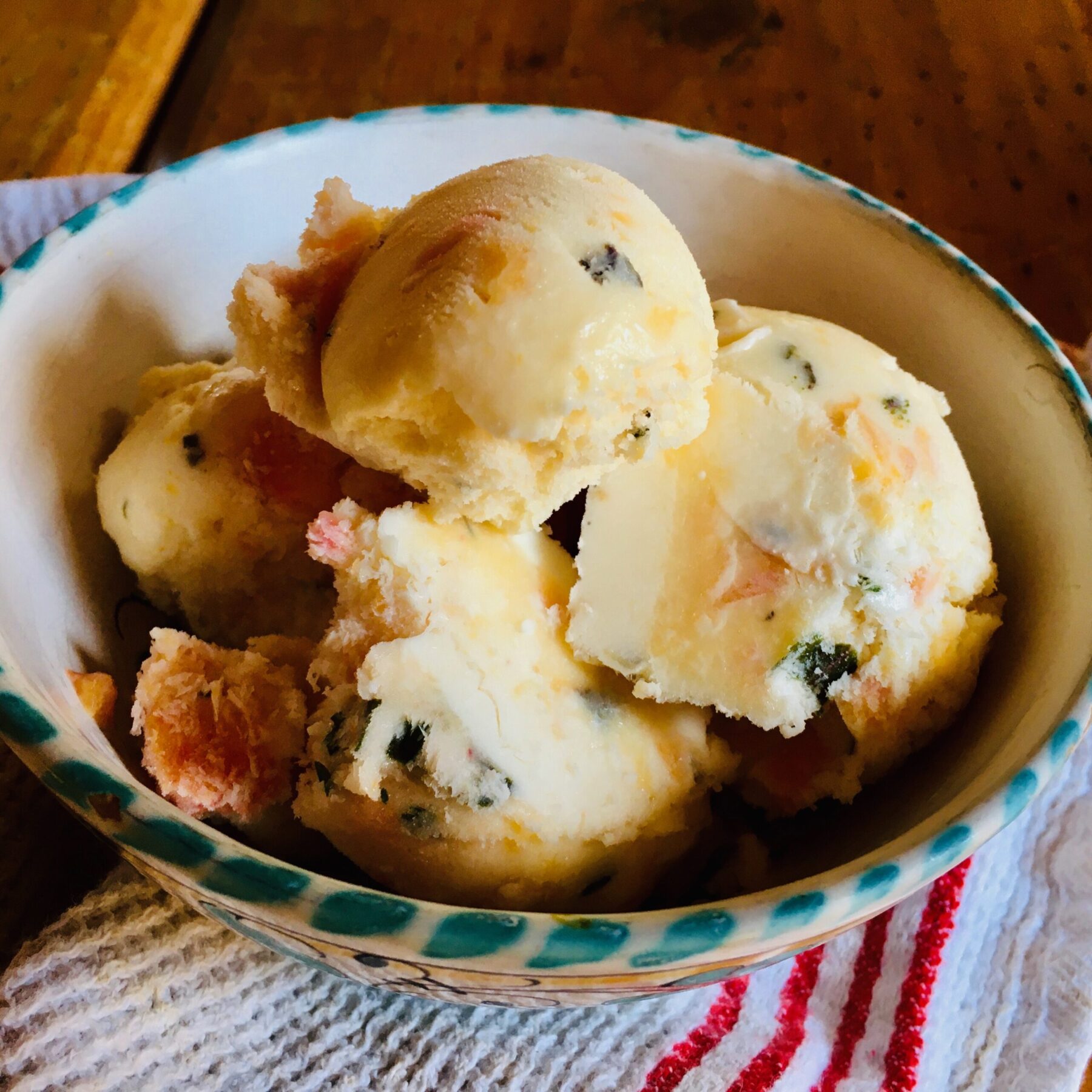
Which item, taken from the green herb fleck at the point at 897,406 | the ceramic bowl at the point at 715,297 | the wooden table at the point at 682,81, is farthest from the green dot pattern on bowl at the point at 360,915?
the wooden table at the point at 682,81

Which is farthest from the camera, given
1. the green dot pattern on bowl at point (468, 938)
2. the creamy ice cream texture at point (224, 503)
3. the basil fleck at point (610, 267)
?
the creamy ice cream texture at point (224, 503)

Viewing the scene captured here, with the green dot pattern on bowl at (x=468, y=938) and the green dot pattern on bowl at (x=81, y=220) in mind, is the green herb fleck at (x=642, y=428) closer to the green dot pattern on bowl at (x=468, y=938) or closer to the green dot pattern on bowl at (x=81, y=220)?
the green dot pattern on bowl at (x=468, y=938)

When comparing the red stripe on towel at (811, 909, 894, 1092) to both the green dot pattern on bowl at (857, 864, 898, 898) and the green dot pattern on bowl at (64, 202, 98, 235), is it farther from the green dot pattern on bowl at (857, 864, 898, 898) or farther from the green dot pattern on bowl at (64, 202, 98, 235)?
the green dot pattern on bowl at (64, 202, 98, 235)

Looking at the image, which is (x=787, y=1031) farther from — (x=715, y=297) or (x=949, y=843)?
(x=715, y=297)

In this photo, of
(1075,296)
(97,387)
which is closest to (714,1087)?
(97,387)

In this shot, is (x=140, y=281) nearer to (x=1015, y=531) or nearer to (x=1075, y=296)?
(x=1015, y=531)

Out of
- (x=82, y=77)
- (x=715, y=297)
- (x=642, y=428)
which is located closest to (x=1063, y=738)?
(x=642, y=428)

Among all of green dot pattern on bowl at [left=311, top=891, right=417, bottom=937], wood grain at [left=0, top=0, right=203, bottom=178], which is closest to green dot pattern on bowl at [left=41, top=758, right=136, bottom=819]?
green dot pattern on bowl at [left=311, top=891, right=417, bottom=937]
